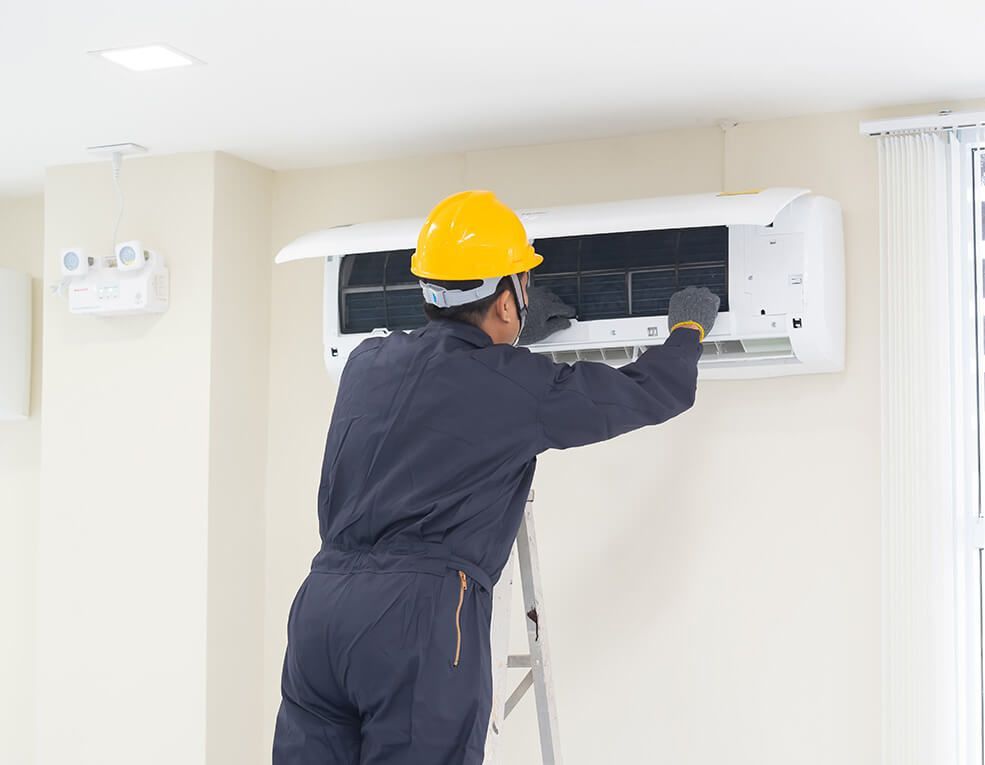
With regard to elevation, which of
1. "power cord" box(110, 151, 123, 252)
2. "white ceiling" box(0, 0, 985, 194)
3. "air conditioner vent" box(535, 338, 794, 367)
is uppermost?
"white ceiling" box(0, 0, 985, 194)

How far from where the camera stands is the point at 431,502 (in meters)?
2.24

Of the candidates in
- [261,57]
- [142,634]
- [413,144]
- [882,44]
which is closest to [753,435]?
[882,44]

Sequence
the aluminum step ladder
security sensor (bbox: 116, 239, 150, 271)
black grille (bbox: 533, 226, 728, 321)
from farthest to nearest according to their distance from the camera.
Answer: security sensor (bbox: 116, 239, 150, 271), black grille (bbox: 533, 226, 728, 321), the aluminum step ladder

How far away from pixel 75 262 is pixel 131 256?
188mm

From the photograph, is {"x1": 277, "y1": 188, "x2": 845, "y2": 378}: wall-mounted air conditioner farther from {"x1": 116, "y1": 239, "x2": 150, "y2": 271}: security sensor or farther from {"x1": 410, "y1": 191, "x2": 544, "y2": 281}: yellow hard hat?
{"x1": 116, "y1": 239, "x2": 150, "y2": 271}: security sensor

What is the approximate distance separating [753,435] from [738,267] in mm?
507

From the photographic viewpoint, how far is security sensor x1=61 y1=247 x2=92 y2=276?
3475 millimetres

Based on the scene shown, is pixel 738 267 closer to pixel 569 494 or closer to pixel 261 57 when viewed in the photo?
pixel 569 494

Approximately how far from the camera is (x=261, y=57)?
2666mm

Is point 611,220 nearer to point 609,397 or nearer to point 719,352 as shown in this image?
point 719,352

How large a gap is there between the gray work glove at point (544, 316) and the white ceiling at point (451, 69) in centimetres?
49

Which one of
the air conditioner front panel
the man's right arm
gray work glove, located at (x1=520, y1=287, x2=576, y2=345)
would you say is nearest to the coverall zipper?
the man's right arm

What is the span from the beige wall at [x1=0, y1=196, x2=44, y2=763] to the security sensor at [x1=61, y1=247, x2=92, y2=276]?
2.12 ft

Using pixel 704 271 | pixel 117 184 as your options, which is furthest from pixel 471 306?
pixel 117 184
